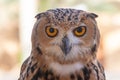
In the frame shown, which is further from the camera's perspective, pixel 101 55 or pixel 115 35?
pixel 115 35

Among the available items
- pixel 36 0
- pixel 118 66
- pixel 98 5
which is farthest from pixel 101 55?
pixel 36 0

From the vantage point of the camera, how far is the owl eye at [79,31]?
1552 millimetres

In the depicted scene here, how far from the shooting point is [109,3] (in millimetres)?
4246

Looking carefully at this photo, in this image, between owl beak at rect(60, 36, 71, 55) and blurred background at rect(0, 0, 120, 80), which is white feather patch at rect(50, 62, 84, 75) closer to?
owl beak at rect(60, 36, 71, 55)

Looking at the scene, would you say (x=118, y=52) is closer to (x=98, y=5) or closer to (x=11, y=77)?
(x=98, y=5)

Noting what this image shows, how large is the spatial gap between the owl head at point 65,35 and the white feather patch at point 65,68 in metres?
0.02

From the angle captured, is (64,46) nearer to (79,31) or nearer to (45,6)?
(79,31)

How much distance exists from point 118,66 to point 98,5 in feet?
1.78

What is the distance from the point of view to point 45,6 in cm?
365

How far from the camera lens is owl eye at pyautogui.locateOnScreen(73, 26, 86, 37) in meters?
1.55

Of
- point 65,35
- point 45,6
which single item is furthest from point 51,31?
point 45,6

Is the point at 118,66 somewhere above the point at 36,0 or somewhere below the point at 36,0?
below

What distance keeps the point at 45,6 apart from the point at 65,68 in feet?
6.71

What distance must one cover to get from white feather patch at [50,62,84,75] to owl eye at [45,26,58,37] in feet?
0.40
